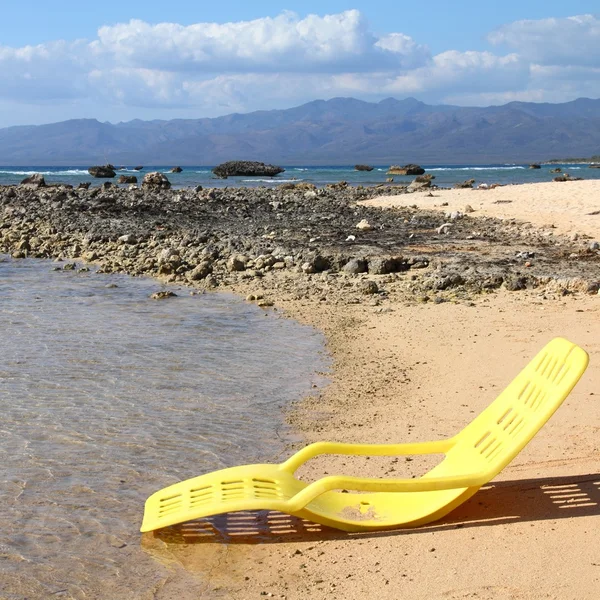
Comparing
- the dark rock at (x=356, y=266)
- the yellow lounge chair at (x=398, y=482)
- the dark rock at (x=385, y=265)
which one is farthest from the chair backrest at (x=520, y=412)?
the dark rock at (x=356, y=266)

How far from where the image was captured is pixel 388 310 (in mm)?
10555

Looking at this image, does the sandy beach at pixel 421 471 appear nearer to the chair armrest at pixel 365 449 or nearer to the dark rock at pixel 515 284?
the chair armrest at pixel 365 449

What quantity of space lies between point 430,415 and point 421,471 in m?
1.10

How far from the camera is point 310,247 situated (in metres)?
15.9

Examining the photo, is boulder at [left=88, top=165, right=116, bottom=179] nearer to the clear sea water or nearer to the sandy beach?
the clear sea water

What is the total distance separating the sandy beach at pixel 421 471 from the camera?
13.3 ft

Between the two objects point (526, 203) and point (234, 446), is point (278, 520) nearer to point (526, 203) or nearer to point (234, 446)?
point (234, 446)

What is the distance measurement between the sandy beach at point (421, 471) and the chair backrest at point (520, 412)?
0.83ft

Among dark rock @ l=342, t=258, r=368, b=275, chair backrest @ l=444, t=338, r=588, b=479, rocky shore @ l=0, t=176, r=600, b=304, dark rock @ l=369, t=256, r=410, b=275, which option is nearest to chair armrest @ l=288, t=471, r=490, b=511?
chair backrest @ l=444, t=338, r=588, b=479

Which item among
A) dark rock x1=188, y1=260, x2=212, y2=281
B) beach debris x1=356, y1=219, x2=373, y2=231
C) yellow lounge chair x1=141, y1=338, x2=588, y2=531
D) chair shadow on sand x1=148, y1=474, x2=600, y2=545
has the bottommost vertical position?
chair shadow on sand x1=148, y1=474, x2=600, y2=545

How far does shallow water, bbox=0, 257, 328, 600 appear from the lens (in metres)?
4.47

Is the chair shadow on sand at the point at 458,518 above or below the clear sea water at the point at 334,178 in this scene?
below

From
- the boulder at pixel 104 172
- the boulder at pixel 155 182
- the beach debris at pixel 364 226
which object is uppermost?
the boulder at pixel 104 172

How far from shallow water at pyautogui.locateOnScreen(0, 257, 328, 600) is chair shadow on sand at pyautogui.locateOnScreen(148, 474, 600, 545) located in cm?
40
